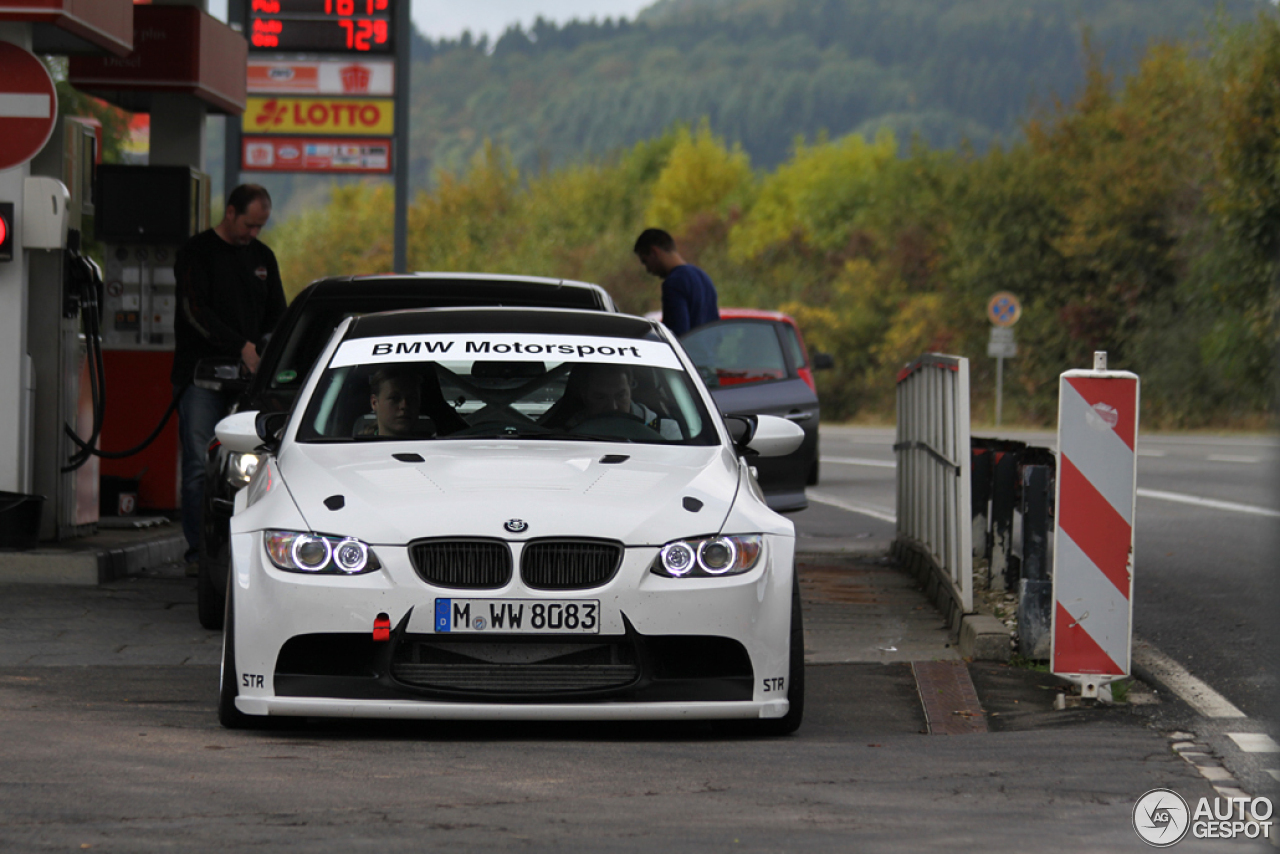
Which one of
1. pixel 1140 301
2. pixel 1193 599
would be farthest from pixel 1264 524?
pixel 1140 301

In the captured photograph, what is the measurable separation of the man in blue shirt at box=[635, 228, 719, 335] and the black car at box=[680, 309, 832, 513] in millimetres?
134

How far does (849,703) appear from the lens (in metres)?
6.68

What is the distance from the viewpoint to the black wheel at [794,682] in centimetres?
577

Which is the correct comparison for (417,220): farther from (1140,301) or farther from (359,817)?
(359,817)

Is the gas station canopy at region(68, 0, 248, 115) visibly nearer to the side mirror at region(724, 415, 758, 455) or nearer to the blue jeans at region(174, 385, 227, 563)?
the blue jeans at region(174, 385, 227, 563)

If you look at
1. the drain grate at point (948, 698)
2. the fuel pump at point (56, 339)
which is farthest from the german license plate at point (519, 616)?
the fuel pump at point (56, 339)

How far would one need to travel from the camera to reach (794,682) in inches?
228

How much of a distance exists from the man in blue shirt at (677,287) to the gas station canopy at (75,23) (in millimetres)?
3233

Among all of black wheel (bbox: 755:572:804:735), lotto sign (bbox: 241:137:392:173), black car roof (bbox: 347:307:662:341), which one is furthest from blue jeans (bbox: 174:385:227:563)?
lotto sign (bbox: 241:137:392:173)

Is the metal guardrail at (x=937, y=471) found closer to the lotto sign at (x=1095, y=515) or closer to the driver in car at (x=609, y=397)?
the lotto sign at (x=1095, y=515)

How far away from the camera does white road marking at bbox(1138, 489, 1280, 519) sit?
16328mm

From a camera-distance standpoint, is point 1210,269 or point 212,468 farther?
point 1210,269

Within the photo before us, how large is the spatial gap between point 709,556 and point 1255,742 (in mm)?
1936

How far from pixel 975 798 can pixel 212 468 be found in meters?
4.59
